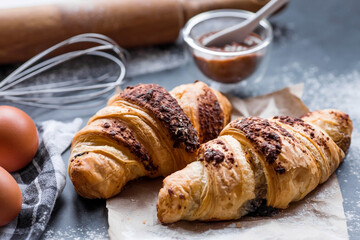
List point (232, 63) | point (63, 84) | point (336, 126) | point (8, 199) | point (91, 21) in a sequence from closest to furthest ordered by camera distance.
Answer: point (8, 199) < point (336, 126) < point (232, 63) < point (63, 84) < point (91, 21)

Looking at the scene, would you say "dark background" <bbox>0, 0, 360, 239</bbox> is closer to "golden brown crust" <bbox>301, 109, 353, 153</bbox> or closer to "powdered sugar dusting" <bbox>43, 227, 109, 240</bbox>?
"powdered sugar dusting" <bbox>43, 227, 109, 240</bbox>

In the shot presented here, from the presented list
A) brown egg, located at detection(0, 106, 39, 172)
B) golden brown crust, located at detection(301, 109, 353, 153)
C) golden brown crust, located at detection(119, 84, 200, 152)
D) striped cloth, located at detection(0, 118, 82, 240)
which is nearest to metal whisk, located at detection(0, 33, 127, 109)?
striped cloth, located at detection(0, 118, 82, 240)

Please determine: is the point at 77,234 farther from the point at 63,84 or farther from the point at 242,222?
the point at 63,84

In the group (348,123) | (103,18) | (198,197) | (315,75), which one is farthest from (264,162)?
(103,18)

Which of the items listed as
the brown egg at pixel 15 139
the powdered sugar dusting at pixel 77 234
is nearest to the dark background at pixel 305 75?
the powdered sugar dusting at pixel 77 234

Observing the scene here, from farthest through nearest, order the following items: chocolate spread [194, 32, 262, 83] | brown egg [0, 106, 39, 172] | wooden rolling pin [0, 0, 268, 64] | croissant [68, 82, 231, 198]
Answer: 1. wooden rolling pin [0, 0, 268, 64]
2. chocolate spread [194, 32, 262, 83]
3. brown egg [0, 106, 39, 172]
4. croissant [68, 82, 231, 198]

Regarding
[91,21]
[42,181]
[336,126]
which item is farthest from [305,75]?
[42,181]

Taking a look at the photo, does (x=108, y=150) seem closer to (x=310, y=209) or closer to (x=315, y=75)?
(x=310, y=209)
